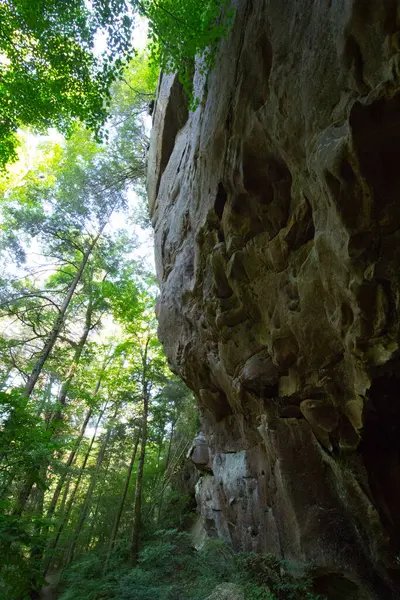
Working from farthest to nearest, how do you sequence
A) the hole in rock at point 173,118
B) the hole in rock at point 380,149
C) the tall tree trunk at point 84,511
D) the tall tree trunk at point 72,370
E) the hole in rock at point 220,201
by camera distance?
the tall tree trunk at point 84,511
the tall tree trunk at point 72,370
the hole in rock at point 173,118
the hole in rock at point 220,201
the hole in rock at point 380,149

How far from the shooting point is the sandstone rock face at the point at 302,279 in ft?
12.8

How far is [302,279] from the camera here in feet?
17.6

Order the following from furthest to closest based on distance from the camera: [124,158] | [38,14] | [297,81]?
[124,158] → [38,14] → [297,81]

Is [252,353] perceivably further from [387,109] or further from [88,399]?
[88,399]

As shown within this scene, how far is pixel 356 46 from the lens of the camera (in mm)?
3602

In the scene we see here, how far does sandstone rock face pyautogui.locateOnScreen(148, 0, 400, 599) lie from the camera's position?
3887 mm

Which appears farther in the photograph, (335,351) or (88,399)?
(88,399)

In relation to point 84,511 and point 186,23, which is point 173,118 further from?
point 84,511

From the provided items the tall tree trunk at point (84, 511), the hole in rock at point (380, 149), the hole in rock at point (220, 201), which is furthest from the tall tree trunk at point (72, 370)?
the hole in rock at point (380, 149)

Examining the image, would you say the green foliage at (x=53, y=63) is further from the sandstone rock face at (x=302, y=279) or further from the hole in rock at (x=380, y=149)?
the hole in rock at (x=380, y=149)

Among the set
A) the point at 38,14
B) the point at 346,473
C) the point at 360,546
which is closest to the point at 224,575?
the point at 360,546

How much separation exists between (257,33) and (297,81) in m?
1.49

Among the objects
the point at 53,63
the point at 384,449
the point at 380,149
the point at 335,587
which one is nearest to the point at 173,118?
the point at 53,63

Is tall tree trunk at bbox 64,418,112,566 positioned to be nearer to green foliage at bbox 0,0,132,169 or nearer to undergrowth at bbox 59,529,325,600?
undergrowth at bbox 59,529,325,600
